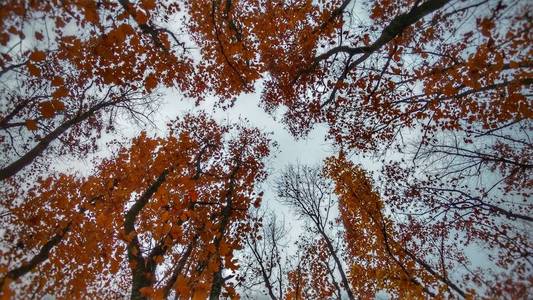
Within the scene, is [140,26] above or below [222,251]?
above

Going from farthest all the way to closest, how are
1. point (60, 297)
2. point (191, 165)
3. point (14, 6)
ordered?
point (191, 165), point (60, 297), point (14, 6)

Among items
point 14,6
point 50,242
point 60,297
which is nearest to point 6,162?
point 50,242

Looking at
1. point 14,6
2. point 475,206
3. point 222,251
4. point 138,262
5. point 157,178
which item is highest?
point 157,178

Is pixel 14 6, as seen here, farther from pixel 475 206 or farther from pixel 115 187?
pixel 475 206

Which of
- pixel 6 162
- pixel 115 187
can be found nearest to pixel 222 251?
pixel 115 187

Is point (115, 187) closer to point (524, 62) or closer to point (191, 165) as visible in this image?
point (191, 165)

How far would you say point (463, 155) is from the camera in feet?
26.4

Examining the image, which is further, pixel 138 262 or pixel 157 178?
pixel 157 178

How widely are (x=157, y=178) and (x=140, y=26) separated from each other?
13.9 feet

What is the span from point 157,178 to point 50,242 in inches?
117

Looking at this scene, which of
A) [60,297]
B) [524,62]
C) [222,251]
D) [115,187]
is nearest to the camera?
[222,251]

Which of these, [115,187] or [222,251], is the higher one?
[115,187]

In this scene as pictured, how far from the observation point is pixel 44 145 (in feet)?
23.1

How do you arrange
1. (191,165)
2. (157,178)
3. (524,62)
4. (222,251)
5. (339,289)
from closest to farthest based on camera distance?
(222,251), (524,62), (157,178), (191,165), (339,289)
